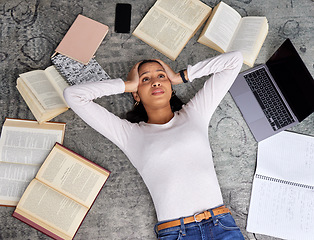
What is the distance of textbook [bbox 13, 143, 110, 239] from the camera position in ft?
5.59

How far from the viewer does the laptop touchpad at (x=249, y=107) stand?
1.89 meters

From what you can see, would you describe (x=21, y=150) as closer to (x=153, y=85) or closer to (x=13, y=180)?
(x=13, y=180)

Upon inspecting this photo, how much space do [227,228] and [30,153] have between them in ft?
4.28

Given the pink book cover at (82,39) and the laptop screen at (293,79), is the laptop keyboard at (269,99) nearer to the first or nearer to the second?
the laptop screen at (293,79)

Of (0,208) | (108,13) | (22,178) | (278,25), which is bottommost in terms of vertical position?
(0,208)

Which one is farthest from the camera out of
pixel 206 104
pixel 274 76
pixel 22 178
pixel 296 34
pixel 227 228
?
pixel 296 34

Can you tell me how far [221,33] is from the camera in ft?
6.40

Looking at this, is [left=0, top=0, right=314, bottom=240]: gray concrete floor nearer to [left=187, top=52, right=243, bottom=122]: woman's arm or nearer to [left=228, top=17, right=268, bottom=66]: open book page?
[left=228, top=17, right=268, bottom=66]: open book page

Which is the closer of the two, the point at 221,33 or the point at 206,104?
the point at 206,104

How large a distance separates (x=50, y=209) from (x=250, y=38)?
1.75m

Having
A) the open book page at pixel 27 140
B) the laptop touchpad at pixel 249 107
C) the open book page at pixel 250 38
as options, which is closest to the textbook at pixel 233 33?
the open book page at pixel 250 38

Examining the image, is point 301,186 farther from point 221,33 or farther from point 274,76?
point 221,33

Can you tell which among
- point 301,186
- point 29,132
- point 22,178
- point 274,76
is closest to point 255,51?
point 274,76

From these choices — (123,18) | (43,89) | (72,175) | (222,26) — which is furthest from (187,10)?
(72,175)
